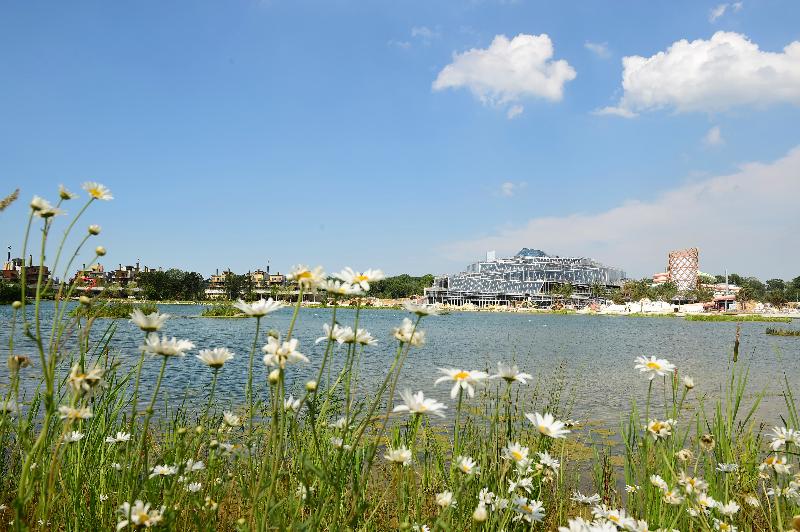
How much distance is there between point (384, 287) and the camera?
15588cm

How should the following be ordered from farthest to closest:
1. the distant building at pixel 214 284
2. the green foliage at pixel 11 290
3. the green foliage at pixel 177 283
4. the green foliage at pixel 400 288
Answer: the green foliage at pixel 400 288
the distant building at pixel 214 284
the green foliage at pixel 177 283
the green foliage at pixel 11 290

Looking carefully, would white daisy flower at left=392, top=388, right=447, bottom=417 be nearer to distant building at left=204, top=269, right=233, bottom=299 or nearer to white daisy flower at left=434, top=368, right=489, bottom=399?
white daisy flower at left=434, top=368, right=489, bottom=399

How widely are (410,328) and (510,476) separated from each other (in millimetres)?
2014

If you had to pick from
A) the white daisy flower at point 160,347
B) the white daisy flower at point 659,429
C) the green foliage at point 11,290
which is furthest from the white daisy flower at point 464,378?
the green foliage at point 11,290

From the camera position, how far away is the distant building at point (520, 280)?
492ft

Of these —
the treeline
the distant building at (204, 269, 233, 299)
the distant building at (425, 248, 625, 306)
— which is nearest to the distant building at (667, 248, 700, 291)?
the distant building at (425, 248, 625, 306)

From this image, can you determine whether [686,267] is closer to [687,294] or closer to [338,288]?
[687,294]

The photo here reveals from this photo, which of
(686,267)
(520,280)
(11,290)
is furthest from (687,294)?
(11,290)

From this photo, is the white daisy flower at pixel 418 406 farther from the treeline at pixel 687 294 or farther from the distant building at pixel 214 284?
the distant building at pixel 214 284

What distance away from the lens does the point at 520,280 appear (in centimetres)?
15588

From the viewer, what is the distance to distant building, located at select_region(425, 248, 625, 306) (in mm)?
149875

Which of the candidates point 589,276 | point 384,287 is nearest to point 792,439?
point 384,287

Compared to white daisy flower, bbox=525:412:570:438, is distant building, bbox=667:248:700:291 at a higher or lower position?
higher

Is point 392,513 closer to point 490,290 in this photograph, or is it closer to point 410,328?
point 410,328
